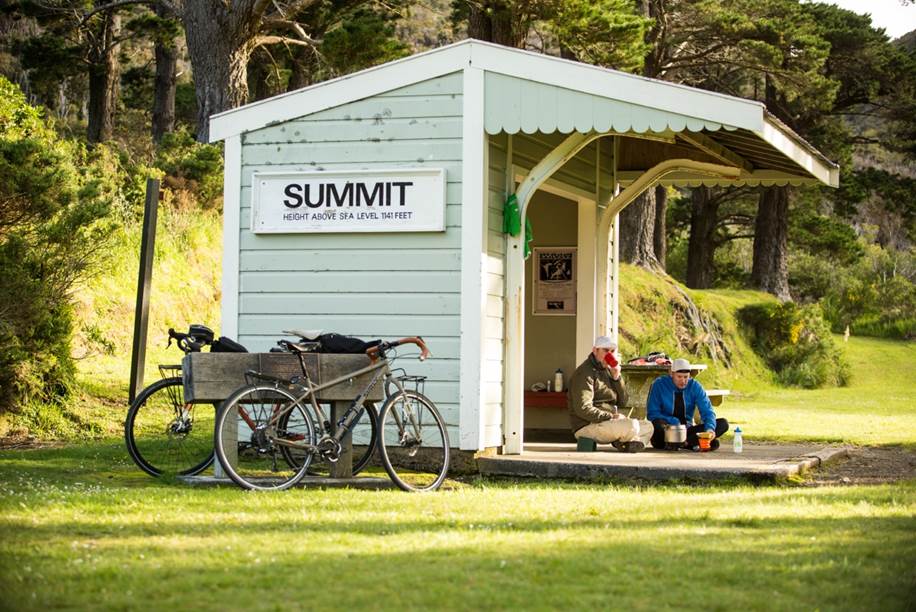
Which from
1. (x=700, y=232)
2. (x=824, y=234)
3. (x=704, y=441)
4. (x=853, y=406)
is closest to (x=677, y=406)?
(x=704, y=441)

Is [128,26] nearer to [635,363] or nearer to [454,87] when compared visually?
[635,363]

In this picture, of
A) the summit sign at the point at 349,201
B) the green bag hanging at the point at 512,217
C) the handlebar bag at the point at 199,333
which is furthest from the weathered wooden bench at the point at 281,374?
the green bag hanging at the point at 512,217

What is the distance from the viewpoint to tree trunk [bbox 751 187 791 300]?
3481cm

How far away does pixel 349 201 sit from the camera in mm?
11258

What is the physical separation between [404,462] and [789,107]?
84.2ft

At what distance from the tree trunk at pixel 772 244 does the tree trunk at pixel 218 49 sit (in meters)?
19.0

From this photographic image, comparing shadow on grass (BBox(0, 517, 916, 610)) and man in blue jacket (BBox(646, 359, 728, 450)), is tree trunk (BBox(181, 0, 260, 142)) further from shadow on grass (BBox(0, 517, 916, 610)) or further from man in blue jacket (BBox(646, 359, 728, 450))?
shadow on grass (BBox(0, 517, 916, 610))

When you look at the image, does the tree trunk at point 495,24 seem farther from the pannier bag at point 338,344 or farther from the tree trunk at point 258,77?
the pannier bag at point 338,344

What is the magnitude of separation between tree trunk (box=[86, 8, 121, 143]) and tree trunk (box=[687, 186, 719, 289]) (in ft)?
55.5

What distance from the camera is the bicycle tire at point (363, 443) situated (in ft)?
33.9

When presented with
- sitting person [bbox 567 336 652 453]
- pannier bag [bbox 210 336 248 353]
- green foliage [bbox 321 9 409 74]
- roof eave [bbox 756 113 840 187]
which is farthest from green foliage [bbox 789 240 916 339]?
pannier bag [bbox 210 336 248 353]

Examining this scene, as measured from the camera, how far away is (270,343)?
11500 mm

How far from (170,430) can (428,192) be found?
2.87 metres

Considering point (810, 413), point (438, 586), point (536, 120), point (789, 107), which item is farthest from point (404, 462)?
point (789, 107)
